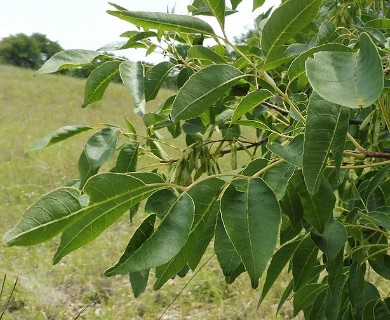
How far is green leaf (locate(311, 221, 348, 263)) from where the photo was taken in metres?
0.55

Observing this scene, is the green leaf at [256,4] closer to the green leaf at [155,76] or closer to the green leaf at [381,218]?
the green leaf at [155,76]

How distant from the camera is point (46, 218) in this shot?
382 mm

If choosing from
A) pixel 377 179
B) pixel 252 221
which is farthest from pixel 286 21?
pixel 377 179

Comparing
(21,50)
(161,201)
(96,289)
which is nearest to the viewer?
(161,201)

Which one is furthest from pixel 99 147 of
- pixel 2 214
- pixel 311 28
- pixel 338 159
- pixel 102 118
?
pixel 102 118

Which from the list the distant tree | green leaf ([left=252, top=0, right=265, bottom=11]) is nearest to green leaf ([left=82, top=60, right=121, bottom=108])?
green leaf ([left=252, top=0, right=265, bottom=11])

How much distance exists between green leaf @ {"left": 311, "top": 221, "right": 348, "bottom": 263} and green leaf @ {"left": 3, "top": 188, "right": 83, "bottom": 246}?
0.26m

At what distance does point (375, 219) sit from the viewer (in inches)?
21.7

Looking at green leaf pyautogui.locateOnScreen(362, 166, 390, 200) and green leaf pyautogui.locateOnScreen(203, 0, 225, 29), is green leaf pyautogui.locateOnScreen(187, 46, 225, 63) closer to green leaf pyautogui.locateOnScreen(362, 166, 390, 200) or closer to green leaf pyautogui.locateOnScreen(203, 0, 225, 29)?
green leaf pyautogui.locateOnScreen(203, 0, 225, 29)

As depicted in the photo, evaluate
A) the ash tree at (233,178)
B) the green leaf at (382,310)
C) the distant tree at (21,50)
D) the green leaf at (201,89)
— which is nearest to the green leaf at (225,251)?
the ash tree at (233,178)

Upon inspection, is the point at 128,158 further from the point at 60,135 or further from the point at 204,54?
the point at 204,54

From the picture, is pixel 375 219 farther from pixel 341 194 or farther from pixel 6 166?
pixel 6 166

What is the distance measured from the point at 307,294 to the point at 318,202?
1.15ft

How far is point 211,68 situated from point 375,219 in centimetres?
23
